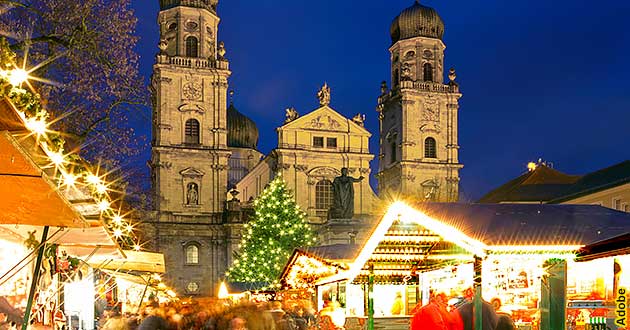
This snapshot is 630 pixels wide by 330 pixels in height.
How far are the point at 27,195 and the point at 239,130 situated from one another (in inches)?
2975

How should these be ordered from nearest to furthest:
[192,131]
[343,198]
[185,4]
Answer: [343,198], [192,131], [185,4]

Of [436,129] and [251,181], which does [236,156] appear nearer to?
[251,181]

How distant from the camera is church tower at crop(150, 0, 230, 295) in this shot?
61.0 metres

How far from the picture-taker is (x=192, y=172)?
61.7m

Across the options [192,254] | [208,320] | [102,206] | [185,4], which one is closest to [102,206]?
[102,206]

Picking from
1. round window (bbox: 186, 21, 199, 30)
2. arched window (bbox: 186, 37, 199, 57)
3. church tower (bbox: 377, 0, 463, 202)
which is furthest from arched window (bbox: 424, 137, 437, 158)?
round window (bbox: 186, 21, 199, 30)

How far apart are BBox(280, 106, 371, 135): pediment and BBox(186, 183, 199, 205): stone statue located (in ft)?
28.9

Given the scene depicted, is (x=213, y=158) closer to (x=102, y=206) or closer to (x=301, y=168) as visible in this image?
(x=301, y=168)

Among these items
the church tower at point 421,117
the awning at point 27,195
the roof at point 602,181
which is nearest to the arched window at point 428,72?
the church tower at point 421,117

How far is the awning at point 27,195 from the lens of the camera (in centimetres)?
488

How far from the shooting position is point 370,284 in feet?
51.2

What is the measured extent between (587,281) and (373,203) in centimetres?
5406

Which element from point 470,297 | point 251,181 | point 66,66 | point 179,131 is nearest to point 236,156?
point 251,181

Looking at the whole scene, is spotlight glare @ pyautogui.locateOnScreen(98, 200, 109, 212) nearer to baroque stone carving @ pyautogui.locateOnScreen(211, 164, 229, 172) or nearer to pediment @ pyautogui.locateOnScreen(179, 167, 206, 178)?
pediment @ pyautogui.locateOnScreen(179, 167, 206, 178)
